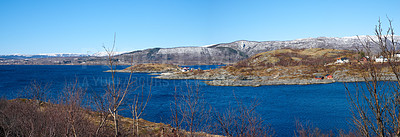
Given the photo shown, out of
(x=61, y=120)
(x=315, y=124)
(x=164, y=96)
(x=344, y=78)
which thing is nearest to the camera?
(x=61, y=120)

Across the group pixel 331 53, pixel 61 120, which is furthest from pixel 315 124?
pixel 331 53

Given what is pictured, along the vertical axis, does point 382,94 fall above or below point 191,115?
above

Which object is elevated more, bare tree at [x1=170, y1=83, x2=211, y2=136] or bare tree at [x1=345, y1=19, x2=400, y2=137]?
bare tree at [x1=345, y1=19, x2=400, y2=137]

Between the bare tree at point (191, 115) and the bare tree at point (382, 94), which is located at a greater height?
the bare tree at point (382, 94)

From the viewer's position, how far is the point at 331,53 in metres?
120

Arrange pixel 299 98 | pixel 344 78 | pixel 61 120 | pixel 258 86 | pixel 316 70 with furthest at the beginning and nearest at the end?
pixel 316 70
pixel 344 78
pixel 258 86
pixel 299 98
pixel 61 120

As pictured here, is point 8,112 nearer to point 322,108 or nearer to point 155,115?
point 155,115

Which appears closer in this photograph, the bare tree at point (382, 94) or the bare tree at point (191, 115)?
the bare tree at point (382, 94)

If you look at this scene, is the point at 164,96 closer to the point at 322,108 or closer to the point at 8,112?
the point at 322,108

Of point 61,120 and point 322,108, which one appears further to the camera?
point 322,108

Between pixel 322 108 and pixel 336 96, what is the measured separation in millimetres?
10766

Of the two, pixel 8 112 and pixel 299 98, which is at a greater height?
pixel 8 112

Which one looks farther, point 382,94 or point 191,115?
point 191,115

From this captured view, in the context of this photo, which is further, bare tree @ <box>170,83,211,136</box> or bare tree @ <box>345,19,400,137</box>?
bare tree @ <box>170,83,211,136</box>
